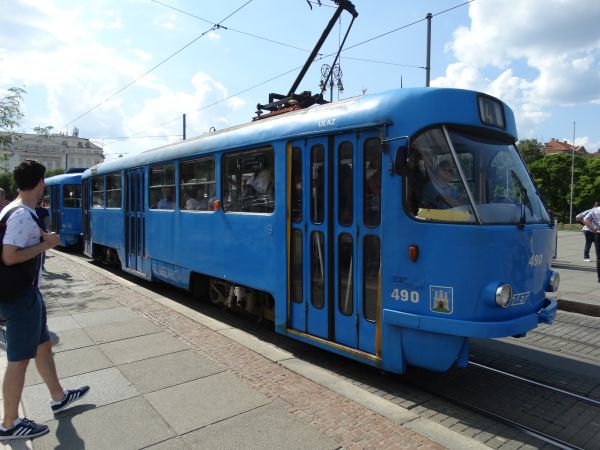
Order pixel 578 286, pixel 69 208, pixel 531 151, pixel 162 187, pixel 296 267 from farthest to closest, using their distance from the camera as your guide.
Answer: pixel 531 151
pixel 69 208
pixel 578 286
pixel 162 187
pixel 296 267

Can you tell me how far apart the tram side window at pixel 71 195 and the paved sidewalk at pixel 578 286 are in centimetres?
1551

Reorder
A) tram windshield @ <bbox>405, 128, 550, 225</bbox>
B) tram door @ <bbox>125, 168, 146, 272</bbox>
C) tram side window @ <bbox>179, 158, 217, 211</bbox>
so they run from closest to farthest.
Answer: tram windshield @ <bbox>405, 128, 550, 225</bbox> < tram side window @ <bbox>179, 158, 217, 211</bbox> < tram door @ <bbox>125, 168, 146, 272</bbox>

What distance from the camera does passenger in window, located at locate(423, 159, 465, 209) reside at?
4102mm

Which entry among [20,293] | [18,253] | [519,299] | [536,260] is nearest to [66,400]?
[20,293]

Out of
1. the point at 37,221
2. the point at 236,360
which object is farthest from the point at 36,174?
the point at 236,360

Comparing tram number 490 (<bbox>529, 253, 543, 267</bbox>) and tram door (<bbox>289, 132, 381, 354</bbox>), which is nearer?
tram number 490 (<bbox>529, 253, 543, 267</bbox>)

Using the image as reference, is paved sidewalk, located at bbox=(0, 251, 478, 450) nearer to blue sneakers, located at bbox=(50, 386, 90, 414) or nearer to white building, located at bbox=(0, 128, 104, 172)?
blue sneakers, located at bbox=(50, 386, 90, 414)

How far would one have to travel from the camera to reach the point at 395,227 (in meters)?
4.25

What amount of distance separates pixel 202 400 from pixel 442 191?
2745 mm

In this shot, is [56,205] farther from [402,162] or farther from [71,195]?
[402,162]

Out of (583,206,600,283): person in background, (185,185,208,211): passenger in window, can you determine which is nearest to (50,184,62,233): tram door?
(185,185,208,211): passenger in window

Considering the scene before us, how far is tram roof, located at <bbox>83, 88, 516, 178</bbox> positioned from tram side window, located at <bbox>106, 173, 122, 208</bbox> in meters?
5.50

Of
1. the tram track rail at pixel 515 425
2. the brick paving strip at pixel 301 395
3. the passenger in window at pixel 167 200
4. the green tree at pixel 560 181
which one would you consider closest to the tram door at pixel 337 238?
the brick paving strip at pixel 301 395

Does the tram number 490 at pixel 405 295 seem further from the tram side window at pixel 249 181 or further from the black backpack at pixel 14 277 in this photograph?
the black backpack at pixel 14 277
